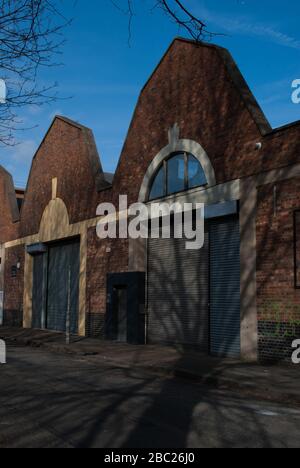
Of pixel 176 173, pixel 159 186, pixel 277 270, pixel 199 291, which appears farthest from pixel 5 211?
pixel 277 270

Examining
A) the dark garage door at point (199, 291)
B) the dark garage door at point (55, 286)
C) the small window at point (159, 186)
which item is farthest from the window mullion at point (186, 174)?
the dark garage door at point (55, 286)

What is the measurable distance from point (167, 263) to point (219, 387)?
263 inches

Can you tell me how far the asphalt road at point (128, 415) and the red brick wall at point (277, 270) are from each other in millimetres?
2790

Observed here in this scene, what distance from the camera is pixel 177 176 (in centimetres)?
1586

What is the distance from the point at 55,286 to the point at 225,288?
11.2m

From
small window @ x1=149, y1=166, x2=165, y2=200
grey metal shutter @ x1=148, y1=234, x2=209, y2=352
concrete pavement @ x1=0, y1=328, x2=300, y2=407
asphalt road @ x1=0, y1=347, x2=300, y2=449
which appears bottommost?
concrete pavement @ x1=0, y1=328, x2=300, y2=407

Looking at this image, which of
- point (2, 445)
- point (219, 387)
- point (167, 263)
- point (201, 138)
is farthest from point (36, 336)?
point (2, 445)

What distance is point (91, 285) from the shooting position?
19500mm

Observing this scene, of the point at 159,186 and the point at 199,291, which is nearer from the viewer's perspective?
the point at 199,291

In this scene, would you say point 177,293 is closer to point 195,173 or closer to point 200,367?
point 195,173

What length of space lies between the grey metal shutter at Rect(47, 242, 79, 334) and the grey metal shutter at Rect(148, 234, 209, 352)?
5182 mm

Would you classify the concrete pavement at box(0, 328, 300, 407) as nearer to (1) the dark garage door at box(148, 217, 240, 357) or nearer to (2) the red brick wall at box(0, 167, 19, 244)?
(1) the dark garage door at box(148, 217, 240, 357)

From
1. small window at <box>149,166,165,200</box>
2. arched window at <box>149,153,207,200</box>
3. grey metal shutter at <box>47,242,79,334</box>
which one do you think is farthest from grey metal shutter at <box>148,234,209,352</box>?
grey metal shutter at <box>47,242,79,334</box>

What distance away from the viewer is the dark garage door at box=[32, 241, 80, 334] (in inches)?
829
